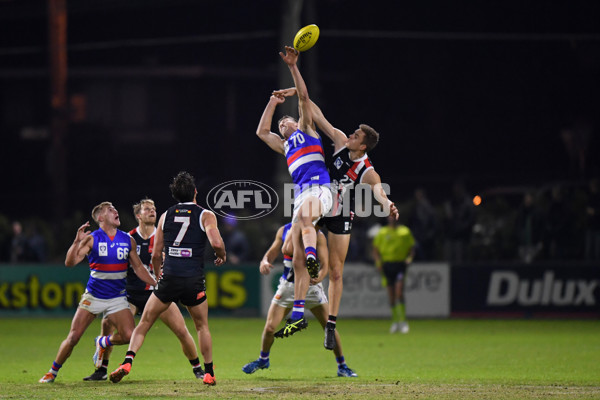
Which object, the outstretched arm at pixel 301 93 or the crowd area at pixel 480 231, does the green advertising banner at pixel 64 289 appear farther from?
the outstretched arm at pixel 301 93

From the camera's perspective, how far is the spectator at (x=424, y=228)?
80.6 ft

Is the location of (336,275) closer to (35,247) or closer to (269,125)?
(269,125)

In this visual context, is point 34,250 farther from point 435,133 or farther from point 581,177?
point 435,133

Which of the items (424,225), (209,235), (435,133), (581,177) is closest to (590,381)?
(209,235)

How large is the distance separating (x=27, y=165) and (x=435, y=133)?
59.2 ft

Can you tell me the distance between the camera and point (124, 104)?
156 feet

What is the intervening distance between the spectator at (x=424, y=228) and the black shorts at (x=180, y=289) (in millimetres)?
13171

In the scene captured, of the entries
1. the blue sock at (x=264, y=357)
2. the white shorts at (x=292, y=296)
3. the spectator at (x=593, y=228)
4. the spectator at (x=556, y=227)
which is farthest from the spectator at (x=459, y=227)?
the blue sock at (x=264, y=357)

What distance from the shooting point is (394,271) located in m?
21.6

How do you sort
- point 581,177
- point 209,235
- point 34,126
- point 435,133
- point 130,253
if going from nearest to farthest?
point 209,235 < point 130,253 < point 581,177 < point 435,133 < point 34,126

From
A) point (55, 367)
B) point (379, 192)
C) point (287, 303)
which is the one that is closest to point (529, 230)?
point (287, 303)

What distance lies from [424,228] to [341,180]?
1198cm

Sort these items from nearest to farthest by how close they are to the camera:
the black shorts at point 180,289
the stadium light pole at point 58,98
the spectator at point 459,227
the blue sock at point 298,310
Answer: the black shorts at point 180,289, the blue sock at point 298,310, the spectator at point 459,227, the stadium light pole at point 58,98

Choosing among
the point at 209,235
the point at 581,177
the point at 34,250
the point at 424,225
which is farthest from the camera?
the point at 581,177
